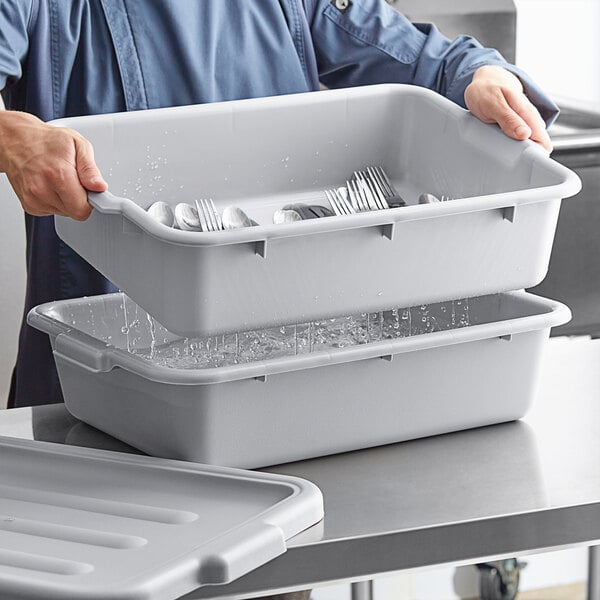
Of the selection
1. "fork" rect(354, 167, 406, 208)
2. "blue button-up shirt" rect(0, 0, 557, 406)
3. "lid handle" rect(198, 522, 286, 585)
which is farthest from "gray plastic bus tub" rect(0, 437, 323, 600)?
"blue button-up shirt" rect(0, 0, 557, 406)

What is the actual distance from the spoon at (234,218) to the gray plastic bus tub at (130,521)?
0.24 m

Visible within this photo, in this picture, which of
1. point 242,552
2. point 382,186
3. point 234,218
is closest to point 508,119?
point 382,186

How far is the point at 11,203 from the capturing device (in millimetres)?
2148

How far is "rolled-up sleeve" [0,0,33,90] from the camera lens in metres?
1.30

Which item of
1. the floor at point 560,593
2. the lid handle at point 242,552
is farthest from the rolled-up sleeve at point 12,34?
the floor at point 560,593

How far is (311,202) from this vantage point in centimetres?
123

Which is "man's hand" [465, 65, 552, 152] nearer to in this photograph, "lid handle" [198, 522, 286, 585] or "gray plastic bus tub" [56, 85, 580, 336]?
"gray plastic bus tub" [56, 85, 580, 336]

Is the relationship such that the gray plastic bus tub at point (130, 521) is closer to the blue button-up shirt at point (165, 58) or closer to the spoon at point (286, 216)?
the spoon at point (286, 216)

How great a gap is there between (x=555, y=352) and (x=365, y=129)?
0.30 metres

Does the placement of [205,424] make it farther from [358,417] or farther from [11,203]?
[11,203]

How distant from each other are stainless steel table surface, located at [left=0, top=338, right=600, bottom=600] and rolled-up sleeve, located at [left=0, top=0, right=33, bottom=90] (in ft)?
1.31

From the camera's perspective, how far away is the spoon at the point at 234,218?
3.63ft

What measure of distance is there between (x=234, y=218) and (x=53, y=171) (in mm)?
235

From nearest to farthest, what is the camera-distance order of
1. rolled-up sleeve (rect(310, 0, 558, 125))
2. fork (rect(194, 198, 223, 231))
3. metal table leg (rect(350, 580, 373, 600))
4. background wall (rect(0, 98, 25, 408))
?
fork (rect(194, 198, 223, 231)), rolled-up sleeve (rect(310, 0, 558, 125)), metal table leg (rect(350, 580, 373, 600)), background wall (rect(0, 98, 25, 408))
